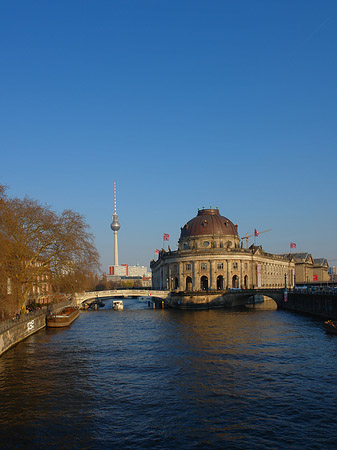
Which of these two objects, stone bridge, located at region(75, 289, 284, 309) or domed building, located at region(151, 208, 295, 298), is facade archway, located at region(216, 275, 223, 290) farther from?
stone bridge, located at region(75, 289, 284, 309)

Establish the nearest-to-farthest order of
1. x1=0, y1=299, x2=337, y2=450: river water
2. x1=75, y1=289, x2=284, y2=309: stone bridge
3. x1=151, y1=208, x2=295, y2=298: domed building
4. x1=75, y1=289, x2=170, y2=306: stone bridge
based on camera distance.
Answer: x1=0, y1=299, x2=337, y2=450: river water, x1=75, y1=289, x2=284, y2=309: stone bridge, x1=75, y1=289, x2=170, y2=306: stone bridge, x1=151, y1=208, x2=295, y2=298: domed building

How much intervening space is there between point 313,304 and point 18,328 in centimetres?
5642

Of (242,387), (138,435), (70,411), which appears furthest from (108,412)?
(242,387)

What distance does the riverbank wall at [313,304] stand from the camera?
239 ft

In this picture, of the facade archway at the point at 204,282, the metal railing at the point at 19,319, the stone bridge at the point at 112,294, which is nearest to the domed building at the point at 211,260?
the facade archway at the point at 204,282

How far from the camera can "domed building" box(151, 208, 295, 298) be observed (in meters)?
131

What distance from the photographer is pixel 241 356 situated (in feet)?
144

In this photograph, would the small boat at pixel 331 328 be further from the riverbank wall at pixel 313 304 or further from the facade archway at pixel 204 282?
the facade archway at pixel 204 282

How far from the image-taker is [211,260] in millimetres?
130625

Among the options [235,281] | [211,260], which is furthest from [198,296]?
[235,281]

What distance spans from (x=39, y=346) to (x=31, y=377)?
51.0ft

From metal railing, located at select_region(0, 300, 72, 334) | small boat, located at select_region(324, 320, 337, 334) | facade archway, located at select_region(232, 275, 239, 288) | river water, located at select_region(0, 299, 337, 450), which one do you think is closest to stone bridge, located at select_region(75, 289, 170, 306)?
facade archway, located at select_region(232, 275, 239, 288)

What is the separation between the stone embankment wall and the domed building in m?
66.2

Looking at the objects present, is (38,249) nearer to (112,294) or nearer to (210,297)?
(112,294)
